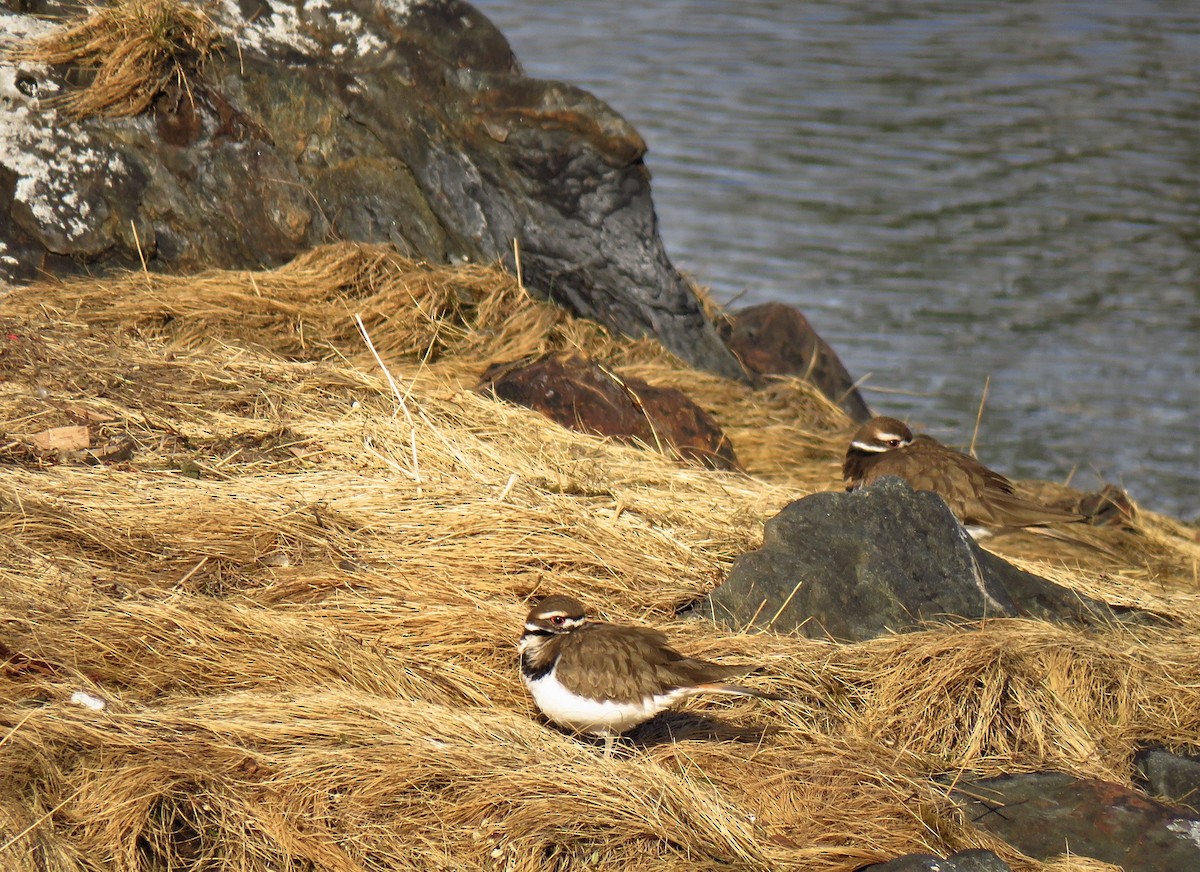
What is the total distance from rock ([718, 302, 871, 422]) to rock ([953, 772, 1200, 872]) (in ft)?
18.1

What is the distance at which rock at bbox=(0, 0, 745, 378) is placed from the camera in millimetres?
8203

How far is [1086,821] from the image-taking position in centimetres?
472

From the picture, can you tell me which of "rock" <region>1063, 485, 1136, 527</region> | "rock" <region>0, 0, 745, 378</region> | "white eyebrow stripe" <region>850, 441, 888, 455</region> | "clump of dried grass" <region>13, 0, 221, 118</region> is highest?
"clump of dried grass" <region>13, 0, 221, 118</region>

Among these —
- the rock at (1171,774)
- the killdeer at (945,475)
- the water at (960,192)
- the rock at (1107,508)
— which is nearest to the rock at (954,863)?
the rock at (1171,774)

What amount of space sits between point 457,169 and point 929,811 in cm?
564

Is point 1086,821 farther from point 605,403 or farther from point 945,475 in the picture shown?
point 605,403

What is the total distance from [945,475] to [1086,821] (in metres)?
2.91

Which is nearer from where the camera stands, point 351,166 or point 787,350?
point 351,166

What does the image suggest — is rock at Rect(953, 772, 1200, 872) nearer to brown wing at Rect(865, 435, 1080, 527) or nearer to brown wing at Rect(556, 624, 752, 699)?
brown wing at Rect(556, 624, 752, 699)

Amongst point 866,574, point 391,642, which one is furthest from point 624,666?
point 866,574

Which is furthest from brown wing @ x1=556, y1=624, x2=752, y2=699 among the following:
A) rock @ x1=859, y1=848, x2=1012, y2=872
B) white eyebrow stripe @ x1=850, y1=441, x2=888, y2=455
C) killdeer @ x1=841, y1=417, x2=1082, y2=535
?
white eyebrow stripe @ x1=850, y1=441, x2=888, y2=455

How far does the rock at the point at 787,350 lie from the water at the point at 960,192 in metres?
0.33

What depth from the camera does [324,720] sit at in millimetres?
4613

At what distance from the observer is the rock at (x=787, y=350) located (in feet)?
33.9
